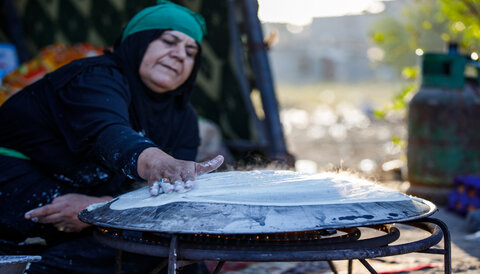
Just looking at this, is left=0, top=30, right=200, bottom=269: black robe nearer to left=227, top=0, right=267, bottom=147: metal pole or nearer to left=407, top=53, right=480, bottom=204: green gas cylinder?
left=227, top=0, right=267, bottom=147: metal pole

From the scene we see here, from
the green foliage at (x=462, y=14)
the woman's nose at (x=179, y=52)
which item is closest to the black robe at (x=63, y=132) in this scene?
the woman's nose at (x=179, y=52)

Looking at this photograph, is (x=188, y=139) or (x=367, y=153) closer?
(x=188, y=139)

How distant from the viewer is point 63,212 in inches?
85.4

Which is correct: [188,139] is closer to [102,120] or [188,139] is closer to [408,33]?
[102,120]

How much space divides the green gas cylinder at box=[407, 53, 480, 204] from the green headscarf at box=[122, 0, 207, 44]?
3147 millimetres

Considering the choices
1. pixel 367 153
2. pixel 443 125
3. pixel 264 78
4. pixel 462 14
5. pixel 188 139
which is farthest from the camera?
pixel 367 153

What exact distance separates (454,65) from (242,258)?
4191 mm

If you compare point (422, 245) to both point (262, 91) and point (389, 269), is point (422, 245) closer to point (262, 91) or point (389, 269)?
point (389, 269)

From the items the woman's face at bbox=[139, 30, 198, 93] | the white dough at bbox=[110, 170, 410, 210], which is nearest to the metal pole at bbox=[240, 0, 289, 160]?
the woman's face at bbox=[139, 30, 198, 93]

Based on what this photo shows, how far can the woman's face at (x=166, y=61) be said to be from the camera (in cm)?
238

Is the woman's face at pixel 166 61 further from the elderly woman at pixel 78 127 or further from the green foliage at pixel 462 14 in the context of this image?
the green foliage at pixel 462 14

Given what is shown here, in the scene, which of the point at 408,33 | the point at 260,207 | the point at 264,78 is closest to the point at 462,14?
the point at 264,78

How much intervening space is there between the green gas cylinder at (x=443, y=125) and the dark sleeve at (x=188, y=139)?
2922mm

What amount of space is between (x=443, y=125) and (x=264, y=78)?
1.86 metres
